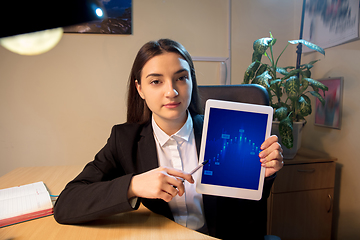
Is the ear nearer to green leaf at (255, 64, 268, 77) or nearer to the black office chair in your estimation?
the black office chair

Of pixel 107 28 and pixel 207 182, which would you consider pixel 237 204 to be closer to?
pixel 207 182

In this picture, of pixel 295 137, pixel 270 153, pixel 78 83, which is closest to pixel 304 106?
pixel 295 137

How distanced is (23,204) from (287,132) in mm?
1436

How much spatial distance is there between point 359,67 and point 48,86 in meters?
2.37

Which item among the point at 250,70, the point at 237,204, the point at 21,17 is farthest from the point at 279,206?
the point at 21,17

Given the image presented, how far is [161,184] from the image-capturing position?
0.72 m

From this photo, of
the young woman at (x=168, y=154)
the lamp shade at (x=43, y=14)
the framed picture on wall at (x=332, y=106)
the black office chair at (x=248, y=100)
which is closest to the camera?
the lamp shade at (x=43, y=14)

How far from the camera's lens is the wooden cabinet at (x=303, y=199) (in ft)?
5.25

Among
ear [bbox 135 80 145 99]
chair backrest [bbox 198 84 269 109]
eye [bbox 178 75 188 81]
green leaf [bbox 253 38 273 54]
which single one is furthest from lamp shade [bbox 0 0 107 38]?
green leaf [bbox 253 38 273 54]

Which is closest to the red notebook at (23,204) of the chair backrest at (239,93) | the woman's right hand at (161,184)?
the woman's right hand at (161,184)

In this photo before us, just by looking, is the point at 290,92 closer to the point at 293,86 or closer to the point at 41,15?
the point at 293,86

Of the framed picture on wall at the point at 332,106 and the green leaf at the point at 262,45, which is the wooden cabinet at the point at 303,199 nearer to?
the framed picture on wall at the point at 332,106

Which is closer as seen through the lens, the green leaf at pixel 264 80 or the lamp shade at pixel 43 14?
the lamp shade at pixel 43 14

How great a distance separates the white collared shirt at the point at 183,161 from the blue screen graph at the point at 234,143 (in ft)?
0.76
